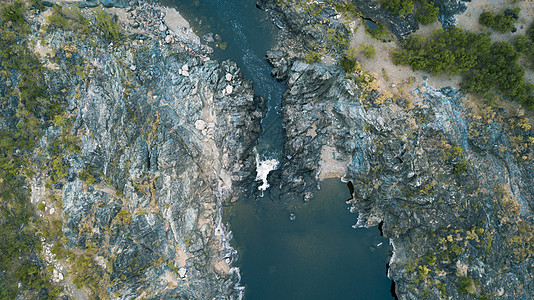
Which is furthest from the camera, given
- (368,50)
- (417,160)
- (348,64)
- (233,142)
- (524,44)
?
(233,142)

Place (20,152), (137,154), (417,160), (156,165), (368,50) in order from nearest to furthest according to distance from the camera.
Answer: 1. (20,152)
2. (417,160)
3. (368,50)
4. (137,154)
5. (156,165)

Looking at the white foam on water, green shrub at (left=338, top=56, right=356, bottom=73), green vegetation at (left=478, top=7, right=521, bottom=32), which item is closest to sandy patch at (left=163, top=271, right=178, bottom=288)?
the white foam on water

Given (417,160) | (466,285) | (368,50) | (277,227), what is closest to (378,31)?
(368,50)

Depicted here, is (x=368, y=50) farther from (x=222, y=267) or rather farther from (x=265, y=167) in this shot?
(x=222, y=267)

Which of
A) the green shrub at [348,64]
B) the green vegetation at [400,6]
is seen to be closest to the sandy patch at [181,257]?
the green shrub at [348,64]

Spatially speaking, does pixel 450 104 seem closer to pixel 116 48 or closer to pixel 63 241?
pixel 116 48

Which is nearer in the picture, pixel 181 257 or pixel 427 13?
pixel 427 13

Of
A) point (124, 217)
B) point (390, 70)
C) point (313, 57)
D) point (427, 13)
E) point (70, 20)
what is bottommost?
point (124, 217)
